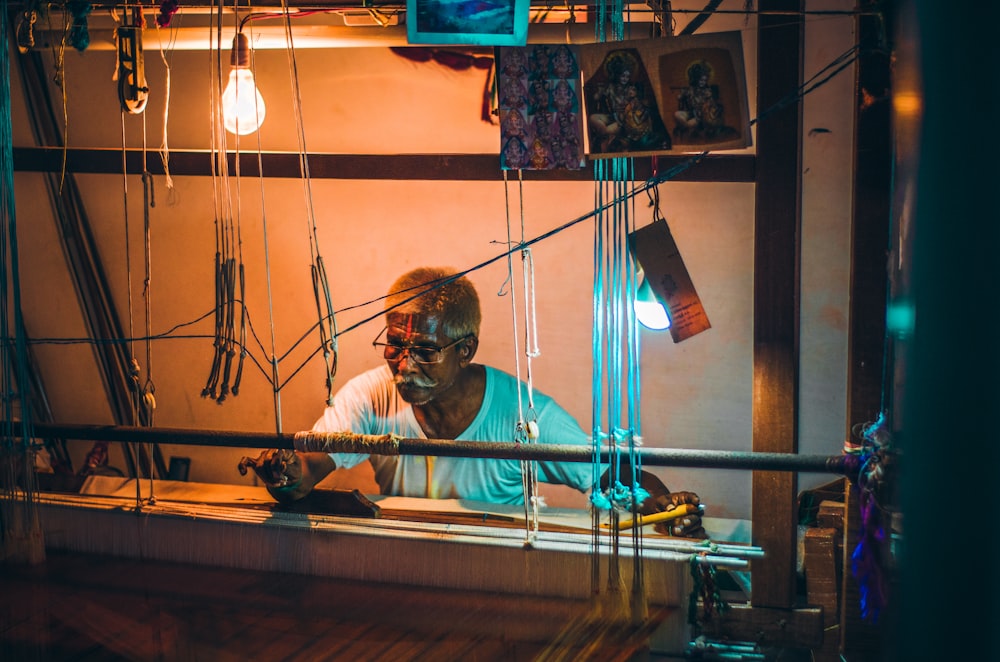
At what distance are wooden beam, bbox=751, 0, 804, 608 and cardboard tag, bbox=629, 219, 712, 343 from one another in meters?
0.38

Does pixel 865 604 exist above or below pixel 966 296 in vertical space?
below

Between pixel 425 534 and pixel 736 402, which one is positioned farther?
pixel 736 402

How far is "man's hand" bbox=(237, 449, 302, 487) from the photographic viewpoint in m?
2.79

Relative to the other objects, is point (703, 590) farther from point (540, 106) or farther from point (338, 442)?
point (540, 106)

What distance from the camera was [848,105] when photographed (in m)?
3.88

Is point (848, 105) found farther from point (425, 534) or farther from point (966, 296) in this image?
point (966, 296)

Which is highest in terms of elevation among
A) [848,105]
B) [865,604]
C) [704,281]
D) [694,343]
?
[848,105]

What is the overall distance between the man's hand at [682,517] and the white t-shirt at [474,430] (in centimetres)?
118

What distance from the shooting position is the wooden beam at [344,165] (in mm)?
3889

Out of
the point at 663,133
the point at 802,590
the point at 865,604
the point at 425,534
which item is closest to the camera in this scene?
the point at 865,604

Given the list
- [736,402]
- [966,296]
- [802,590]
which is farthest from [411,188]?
[966,296]

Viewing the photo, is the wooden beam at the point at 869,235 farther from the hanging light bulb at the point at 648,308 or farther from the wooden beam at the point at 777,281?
the hanging light bulb at the point at 648,308

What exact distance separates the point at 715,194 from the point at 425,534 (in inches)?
89.6

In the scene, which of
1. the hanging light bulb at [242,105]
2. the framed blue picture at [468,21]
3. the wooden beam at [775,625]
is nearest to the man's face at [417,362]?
the hanging light bulb at [242,105]
